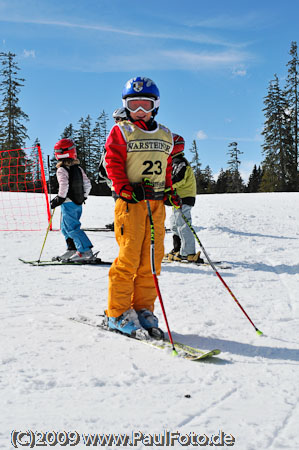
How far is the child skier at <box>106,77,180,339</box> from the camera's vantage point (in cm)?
343

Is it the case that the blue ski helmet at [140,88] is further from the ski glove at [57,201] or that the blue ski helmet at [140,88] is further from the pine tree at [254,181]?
the pine tree at [254,181]

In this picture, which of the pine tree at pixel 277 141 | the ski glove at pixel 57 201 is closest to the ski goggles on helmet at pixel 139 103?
the ski glove at pixel 57 201

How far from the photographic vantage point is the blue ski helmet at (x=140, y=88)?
11.6ft

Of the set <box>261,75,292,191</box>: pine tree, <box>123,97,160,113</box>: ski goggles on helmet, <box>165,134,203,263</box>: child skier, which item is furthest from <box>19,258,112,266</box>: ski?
<box>261,75,292,191</box>: pine tree

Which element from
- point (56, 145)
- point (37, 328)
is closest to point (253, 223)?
point (56, 145)

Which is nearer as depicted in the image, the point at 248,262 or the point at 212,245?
the point at 248,262

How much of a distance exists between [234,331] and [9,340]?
188cm

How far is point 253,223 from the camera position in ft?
36.3

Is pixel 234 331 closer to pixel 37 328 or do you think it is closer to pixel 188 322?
pixel 188 322

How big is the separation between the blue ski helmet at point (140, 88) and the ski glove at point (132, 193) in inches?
32.7

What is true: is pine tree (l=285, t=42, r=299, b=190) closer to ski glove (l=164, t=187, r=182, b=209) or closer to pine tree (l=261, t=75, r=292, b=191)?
pine tree (l=261, t=75, r=292, b=191)

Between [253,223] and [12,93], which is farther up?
[12,93]

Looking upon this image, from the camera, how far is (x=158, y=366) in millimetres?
2754

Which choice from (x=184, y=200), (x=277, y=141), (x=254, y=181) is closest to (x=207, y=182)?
(x=254, y=181)
